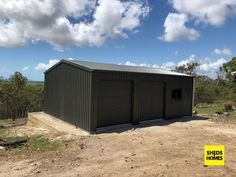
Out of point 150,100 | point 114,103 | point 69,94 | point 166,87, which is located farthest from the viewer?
point 166,87

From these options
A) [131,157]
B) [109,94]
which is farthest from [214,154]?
[109,94]

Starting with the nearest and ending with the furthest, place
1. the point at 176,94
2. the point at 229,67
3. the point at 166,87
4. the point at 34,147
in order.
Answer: the point at 34,147 < the point at 166,87 < the point at 176,94 < the point at 229,67

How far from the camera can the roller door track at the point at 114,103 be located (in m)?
10.8

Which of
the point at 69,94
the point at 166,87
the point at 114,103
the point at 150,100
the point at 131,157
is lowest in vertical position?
the point at 131,157

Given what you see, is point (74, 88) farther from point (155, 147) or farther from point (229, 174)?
point (229, 174)

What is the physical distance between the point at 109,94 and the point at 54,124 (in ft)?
9.95

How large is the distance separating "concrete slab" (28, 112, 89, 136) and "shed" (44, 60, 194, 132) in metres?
0.25

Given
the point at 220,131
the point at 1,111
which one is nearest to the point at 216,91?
the point at 220,131

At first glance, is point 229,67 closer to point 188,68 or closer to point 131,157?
point 188,68

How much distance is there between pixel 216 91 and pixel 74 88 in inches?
730

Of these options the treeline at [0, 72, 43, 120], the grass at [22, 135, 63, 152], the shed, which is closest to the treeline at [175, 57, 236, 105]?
the shed

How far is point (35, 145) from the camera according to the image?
862 cm

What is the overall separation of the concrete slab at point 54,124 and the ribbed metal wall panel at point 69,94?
0.23 metres

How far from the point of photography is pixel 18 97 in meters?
24.4
